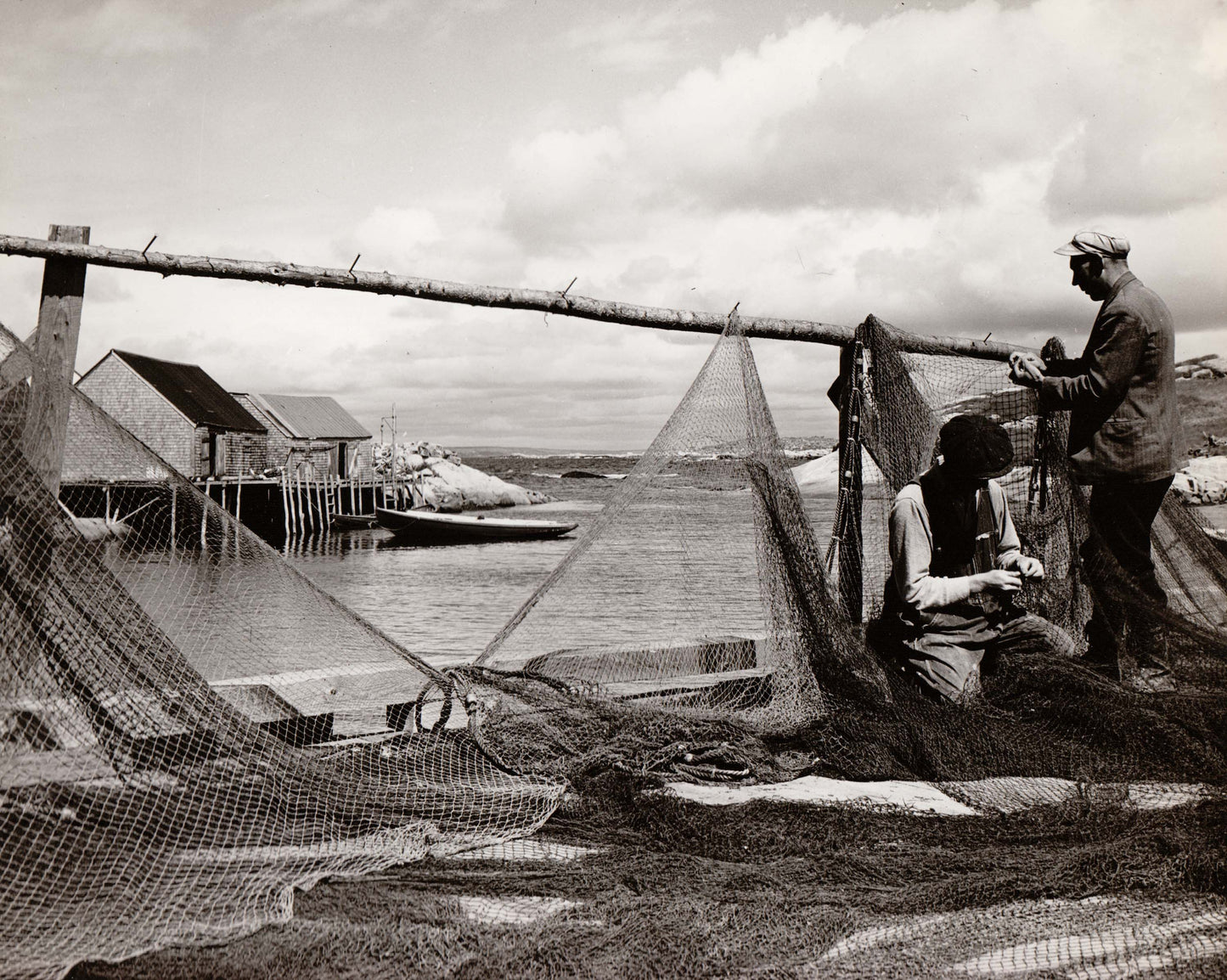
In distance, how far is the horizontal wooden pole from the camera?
440 cm

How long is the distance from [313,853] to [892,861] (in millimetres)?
1565

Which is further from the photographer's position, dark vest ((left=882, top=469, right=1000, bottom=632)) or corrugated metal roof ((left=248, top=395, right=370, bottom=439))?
corrugated metal roof ((left=248, top=395, right=370, bottom=439))

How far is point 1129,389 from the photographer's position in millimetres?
4770

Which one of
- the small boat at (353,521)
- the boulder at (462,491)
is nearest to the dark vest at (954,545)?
the small boat at (353,521)

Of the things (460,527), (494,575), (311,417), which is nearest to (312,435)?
(311,417)

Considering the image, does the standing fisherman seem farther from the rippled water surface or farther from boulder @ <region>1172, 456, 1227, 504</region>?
boulder @ <region>1172, 456, 1227, 504</region>

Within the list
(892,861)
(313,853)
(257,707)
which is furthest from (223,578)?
(892,861)

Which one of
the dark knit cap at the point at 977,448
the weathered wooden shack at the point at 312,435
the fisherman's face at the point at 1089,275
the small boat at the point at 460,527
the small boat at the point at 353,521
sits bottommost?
the small boat at the point at 353,521

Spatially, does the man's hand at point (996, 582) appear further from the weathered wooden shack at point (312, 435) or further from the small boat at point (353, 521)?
the weathered wooden shack at point (312, 435)

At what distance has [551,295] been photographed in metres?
5.09

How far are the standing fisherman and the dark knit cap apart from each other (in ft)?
2.75

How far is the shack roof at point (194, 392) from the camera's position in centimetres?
4016

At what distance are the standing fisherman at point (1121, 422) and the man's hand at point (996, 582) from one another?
2.07ft

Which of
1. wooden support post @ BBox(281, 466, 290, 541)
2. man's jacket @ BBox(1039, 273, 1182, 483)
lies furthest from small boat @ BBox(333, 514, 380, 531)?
man's jacket @ BBox(1039, 273, 1182, 483)
